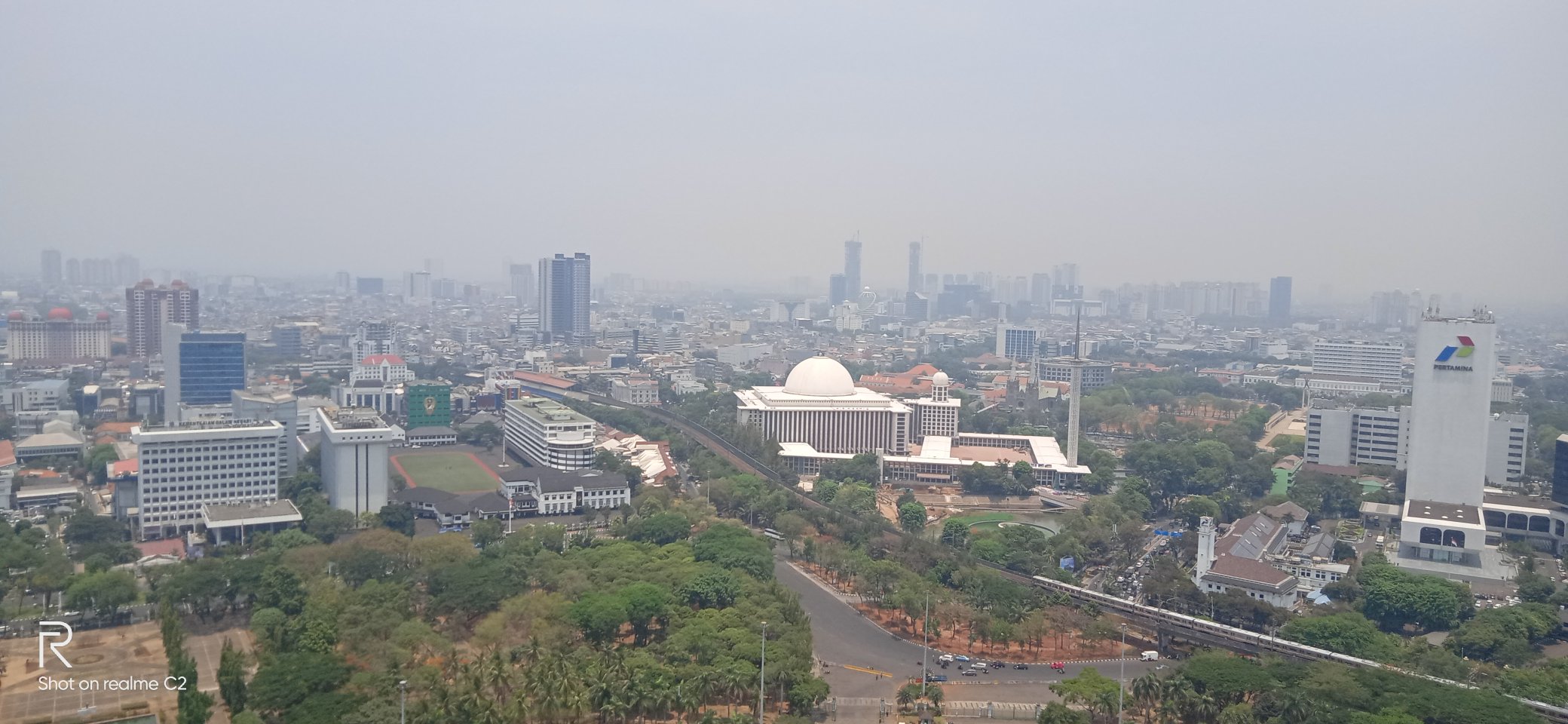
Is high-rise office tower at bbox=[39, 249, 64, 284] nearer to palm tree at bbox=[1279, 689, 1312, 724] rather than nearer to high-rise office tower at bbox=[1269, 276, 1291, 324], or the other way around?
palm tree at bbox=[1279, 689, 1312, 724]

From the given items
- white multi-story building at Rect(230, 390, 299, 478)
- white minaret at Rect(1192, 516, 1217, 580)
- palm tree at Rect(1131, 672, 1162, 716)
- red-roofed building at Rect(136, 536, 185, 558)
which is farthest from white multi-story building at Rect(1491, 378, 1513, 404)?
red-roofed building at Rect(136, 536, 185, 558)

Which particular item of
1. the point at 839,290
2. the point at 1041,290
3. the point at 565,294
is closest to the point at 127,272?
the point at 565,294

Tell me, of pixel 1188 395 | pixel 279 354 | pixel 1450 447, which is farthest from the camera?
pixel 279 354

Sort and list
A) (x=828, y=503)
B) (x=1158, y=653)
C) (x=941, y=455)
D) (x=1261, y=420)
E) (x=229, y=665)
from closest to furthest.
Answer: (x=229, y=665) → (x=1158, y=653) → (x=828, y=503) → (x=941, y=455) → (x=1261, y=420)

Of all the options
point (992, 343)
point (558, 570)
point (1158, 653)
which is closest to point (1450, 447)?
point (1158, 653)

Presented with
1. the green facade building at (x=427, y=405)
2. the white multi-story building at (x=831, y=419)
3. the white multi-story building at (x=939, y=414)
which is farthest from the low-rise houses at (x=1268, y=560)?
the green facade building at (x=427, y=405)

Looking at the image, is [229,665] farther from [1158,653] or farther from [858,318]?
[858,318]
